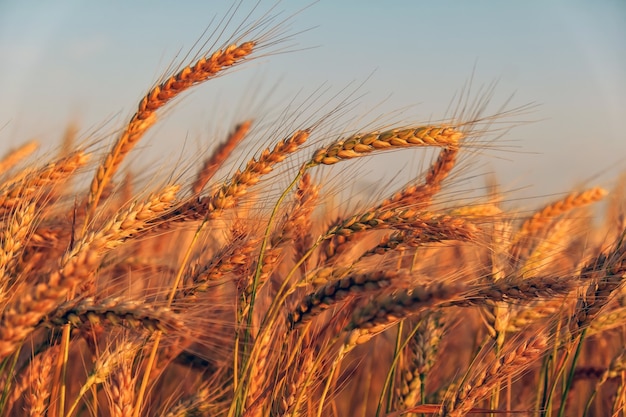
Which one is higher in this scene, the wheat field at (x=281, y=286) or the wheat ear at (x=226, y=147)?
the wheat ear at (x=226, y=147)

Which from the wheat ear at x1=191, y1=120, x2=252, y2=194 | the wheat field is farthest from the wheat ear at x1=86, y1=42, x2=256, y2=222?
the wheat ear at x1=191, y1=120, x2=252, y2=194

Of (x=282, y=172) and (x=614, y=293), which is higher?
(x=282, y=172)

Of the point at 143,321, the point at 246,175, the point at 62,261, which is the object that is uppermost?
the point at 246,175

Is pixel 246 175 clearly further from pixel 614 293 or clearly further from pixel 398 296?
pixel 614 293

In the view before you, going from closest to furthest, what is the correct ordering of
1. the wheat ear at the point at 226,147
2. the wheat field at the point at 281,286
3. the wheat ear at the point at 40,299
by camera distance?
the wheat ear at the point at 40,299
the wheat field at the point at 281,286
the wheat ear at the point at 226,147

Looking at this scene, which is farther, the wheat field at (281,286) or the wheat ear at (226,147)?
the wheat ear at (226,147)

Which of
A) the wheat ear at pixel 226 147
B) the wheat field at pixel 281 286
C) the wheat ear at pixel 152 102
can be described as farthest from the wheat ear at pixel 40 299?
the wheat ear at pixel 226 147

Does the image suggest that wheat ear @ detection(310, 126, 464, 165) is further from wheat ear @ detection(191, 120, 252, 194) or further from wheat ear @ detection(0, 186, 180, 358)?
wheat ear @ detection(191, 120, 252, 194)

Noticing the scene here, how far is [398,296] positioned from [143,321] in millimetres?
575

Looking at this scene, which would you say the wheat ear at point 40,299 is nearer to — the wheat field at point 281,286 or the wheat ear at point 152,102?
the wheat field at point 281,286

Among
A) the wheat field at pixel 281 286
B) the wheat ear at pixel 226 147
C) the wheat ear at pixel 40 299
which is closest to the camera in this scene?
the wheat ear at pixel 40 299

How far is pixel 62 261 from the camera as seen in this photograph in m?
1.69

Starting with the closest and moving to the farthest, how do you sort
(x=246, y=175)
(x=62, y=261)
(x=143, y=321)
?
(x=143, y=321), (x=62, y=261), (x=246, y=175)

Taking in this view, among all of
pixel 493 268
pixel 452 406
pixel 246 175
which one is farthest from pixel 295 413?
pixel 493 268
